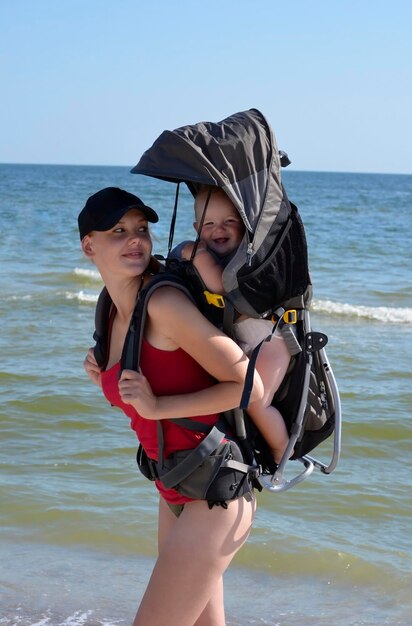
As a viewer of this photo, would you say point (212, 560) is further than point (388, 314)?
No

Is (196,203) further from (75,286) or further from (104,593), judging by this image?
(75,286)

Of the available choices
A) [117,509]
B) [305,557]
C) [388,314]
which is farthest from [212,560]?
[388,314]

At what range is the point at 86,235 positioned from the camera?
9.72ft

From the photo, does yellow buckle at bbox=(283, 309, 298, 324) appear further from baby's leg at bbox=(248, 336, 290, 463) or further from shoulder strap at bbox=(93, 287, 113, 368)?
shoulder strap at bbox=(93, 287, 113, 368)

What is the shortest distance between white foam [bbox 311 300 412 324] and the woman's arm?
372 inches

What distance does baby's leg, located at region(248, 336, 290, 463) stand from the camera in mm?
2895

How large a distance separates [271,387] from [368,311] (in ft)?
32.4

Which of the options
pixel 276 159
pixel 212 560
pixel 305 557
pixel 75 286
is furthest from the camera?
pixel 75 286

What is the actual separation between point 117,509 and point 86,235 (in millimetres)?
2893

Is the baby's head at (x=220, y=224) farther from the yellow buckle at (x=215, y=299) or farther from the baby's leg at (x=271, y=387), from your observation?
the baby's leg at (x=271, y=387)

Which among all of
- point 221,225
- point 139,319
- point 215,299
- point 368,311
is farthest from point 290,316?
point 368,311

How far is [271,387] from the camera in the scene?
293cm

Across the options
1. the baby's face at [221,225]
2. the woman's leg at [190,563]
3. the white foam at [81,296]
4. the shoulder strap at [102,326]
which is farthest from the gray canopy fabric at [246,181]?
the white foam at [81,296]

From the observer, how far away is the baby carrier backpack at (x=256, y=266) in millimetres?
2758
